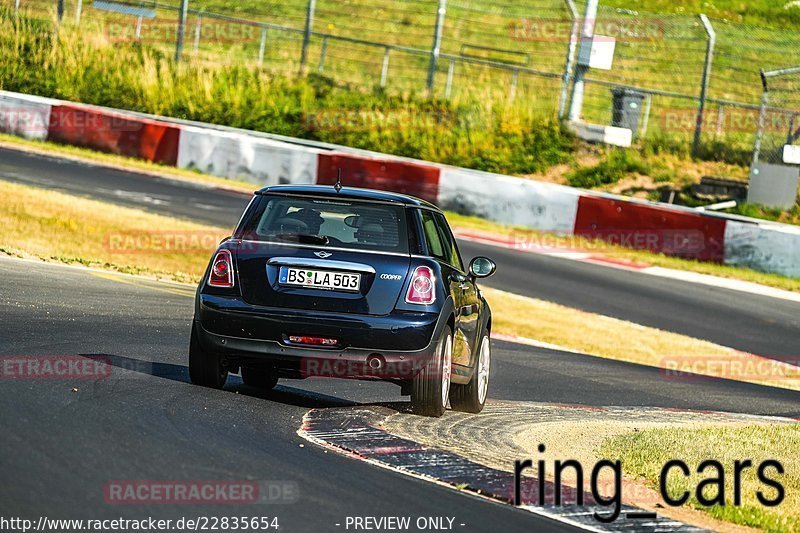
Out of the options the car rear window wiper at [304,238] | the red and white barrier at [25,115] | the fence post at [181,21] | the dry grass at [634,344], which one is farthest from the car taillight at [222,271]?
the fence post at [181,21]

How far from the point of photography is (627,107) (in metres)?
27.3

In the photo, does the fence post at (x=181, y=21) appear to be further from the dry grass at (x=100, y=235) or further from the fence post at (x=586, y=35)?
the dry grass at (x=100, y=235)

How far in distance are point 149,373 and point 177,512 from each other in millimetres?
3627

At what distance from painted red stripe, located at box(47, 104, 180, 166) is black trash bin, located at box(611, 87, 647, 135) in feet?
29.7

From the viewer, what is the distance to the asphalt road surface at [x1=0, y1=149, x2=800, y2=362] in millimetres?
17234

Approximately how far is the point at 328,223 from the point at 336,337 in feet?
2.75

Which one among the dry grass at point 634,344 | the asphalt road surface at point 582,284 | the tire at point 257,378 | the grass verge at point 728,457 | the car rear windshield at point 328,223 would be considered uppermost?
the car rear windshield at point 328,223

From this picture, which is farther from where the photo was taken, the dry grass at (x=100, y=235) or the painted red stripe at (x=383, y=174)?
the painted red stripe at (x=383, y=174)

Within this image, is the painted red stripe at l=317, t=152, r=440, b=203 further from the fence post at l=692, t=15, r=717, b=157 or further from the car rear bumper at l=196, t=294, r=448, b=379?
the car rear bumper at l=196, t=294, r=448, b=379

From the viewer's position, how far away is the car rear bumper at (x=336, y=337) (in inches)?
310

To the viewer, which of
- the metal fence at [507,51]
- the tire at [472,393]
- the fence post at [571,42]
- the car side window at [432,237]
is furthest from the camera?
the metal fence at [507,51]

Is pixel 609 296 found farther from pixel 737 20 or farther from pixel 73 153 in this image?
pixel 737 20

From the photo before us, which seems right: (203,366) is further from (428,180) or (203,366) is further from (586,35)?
(586,35)

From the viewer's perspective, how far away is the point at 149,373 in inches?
346
